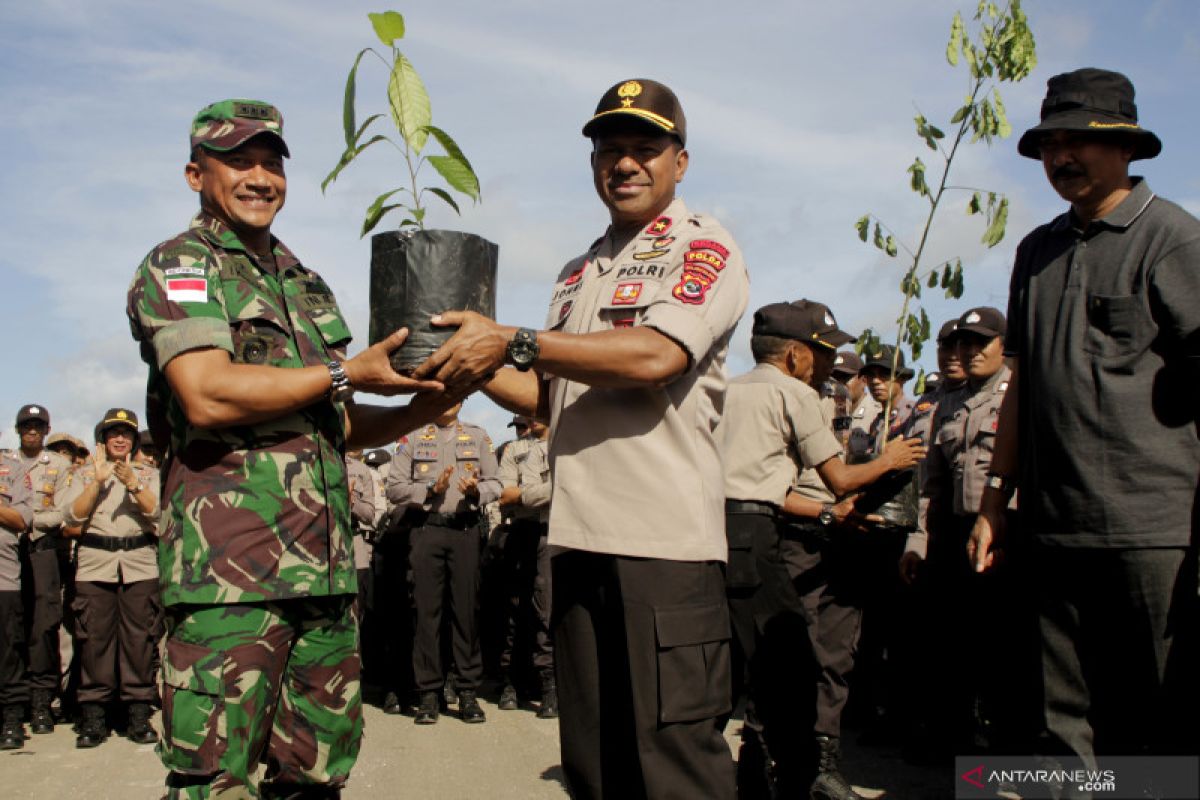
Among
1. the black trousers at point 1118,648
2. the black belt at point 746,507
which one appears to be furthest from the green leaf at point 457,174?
the black belt at point 746,507

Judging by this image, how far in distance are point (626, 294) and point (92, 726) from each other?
7.16 m

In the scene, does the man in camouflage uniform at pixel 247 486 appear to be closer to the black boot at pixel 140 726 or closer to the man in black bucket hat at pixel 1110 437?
the man in black bucket hat at pixel 1110 437

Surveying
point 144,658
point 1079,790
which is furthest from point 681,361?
point 144,658

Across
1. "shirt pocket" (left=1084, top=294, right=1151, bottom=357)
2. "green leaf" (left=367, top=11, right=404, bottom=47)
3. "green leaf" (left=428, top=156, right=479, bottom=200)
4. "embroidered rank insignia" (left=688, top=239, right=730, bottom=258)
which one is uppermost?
"green leaf" (left=367, top=11, right=404, bottom=47)

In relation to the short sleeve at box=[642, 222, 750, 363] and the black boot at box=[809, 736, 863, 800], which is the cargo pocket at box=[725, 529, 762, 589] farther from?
the short sleeve at box=[642, 222, 750, 363]

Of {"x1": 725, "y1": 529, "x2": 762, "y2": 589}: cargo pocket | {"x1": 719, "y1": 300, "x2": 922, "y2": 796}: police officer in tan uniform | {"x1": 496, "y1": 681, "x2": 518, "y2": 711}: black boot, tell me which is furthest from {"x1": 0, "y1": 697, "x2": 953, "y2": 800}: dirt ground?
{"x1": 725, "y1": 529, "x2": 762, "y2": 589}: cargo pocket

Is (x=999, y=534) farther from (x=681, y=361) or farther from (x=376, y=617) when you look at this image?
(x=376, y=617)

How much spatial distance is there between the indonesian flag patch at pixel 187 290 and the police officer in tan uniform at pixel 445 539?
20.3ft

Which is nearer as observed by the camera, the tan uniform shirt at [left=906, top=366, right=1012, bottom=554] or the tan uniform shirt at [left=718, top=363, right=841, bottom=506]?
the tan uniform shirt at [left=718, top=363, right=841, bottom=506]

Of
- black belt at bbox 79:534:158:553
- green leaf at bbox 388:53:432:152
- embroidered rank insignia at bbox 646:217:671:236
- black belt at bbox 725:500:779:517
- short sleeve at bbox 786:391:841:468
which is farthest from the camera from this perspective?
black belt at bbox 79:534:158:553

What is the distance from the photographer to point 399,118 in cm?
327

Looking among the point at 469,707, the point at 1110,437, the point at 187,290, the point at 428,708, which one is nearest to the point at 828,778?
the point at 1110,437

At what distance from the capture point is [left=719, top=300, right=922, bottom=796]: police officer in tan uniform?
5238 mm

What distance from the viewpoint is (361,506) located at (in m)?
11.4
